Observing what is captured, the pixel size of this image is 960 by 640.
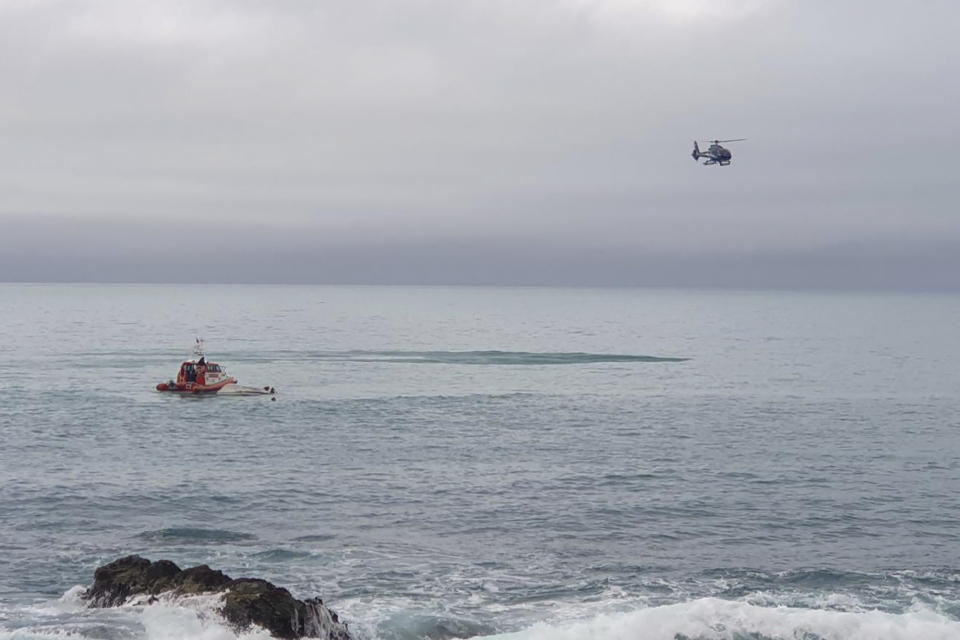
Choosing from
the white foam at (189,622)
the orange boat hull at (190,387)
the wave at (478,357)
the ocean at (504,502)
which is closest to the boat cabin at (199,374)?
the orange boat hull at (190,387)

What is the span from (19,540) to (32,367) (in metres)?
63.7

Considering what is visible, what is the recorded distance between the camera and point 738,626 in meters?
25.8

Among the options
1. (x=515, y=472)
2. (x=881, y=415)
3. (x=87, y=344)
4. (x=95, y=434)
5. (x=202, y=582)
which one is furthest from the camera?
(x=87, y=344)

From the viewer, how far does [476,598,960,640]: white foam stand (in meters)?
25.1

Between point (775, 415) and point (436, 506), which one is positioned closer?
point (436, 506)

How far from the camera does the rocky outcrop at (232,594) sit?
23656mm

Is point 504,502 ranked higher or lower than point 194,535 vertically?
higher

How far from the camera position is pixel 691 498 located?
41.9 meters

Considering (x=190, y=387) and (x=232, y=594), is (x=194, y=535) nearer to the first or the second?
(x=232, y=594)

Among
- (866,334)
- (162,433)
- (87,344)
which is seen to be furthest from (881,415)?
(866,334)

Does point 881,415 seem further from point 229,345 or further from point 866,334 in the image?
point 866,334

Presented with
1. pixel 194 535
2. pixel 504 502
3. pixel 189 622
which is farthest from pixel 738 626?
pixel 194 535

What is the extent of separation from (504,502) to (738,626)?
53.5ft

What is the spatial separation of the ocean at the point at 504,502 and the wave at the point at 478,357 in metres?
20.5
